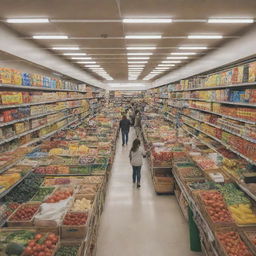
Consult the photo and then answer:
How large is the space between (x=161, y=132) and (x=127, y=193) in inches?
193

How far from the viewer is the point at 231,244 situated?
308 cm

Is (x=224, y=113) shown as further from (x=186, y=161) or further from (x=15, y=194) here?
(x=15, y=194)

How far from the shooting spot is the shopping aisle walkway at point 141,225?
4215 mm

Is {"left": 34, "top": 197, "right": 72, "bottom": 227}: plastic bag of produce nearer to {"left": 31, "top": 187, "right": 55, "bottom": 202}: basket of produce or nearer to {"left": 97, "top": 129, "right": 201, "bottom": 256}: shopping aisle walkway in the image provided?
{"left": 31, "top": 187, "right": 55, "bottom": 202}: basket of produce

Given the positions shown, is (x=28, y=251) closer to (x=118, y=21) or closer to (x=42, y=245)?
(x=42, y=245)

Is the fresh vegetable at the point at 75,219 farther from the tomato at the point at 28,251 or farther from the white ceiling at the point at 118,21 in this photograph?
the white ceiling at the point at 118,21

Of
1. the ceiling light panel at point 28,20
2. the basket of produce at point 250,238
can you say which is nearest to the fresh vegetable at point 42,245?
the basket of produce at point 250,238

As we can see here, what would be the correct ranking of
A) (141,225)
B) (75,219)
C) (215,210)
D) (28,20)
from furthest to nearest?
(28,20) < (141,225) < (215,210) < (75,219)

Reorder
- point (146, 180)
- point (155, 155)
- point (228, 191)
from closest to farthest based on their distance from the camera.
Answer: point (228, 191) → point (155, 155) → point (146, 180)

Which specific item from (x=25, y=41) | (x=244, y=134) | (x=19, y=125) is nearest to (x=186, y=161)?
(x=244, y=134)

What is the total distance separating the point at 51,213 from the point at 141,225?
2210mm

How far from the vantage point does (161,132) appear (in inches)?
432

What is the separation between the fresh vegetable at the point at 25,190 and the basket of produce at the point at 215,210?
128 inches

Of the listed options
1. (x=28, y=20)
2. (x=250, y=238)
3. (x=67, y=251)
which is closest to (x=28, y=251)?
(x=67, y=251)
